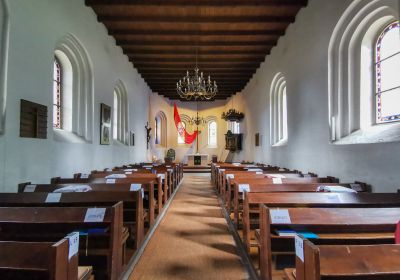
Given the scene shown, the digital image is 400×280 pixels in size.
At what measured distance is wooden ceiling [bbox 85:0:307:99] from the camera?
18.5ft

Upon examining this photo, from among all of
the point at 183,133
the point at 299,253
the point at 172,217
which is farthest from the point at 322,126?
the point at 183,133

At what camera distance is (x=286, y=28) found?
675 centimetres

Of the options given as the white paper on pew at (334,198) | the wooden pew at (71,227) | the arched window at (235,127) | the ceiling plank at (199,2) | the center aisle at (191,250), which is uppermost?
the ceiling plank at (199,2)

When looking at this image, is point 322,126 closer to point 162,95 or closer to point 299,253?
point 299,253

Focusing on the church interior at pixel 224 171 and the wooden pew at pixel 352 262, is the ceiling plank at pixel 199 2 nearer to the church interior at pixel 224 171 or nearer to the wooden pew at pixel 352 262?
the church interior at pixel 224 171

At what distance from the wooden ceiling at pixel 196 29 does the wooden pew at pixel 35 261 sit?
527cm

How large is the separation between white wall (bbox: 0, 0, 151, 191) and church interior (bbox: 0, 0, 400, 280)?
23mm

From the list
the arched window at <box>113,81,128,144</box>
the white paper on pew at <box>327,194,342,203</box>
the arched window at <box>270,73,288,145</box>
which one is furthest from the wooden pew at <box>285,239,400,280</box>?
the arched window at <box>113,81,128,144</box>

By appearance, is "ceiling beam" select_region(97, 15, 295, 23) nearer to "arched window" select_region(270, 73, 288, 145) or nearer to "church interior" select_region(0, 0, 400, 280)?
"church interior" select_region(0, 0, 400, 280)

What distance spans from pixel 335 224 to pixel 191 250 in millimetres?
1669

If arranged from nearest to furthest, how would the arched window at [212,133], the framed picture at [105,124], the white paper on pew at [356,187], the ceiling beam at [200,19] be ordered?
the white paper on pew at [356,187]
the ceiling beam at [200,19]
the framed picture at [105,124]
the arched window at [212,133]

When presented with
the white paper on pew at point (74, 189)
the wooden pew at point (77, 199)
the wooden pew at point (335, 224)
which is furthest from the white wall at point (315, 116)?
the white paper on pew at point (74, 189)

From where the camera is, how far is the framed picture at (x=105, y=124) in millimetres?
6277

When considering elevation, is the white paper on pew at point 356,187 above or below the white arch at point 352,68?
below
